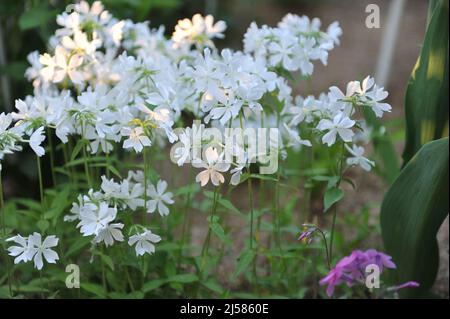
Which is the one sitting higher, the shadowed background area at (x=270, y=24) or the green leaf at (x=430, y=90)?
the shadowed background area at (x=270, y=24)

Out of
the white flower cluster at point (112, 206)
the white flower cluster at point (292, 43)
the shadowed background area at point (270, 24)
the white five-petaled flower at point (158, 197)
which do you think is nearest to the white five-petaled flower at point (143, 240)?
the white flower cluster at point (112, 206)

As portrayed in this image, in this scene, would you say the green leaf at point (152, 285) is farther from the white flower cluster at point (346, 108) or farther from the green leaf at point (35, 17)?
the green leaf at point (35, 17)

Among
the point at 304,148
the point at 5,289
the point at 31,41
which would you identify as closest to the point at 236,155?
the point at 5,289

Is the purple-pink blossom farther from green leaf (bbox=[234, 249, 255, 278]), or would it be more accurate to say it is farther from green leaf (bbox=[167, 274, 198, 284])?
green leaf (bbox=[167, 274, 198, 284])

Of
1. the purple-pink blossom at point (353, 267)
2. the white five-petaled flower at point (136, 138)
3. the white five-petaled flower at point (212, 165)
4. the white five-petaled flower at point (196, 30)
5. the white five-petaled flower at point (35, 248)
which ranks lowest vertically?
the purple-pink blossom at point (353, 267)

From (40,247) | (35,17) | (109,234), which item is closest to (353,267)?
(109,234)
